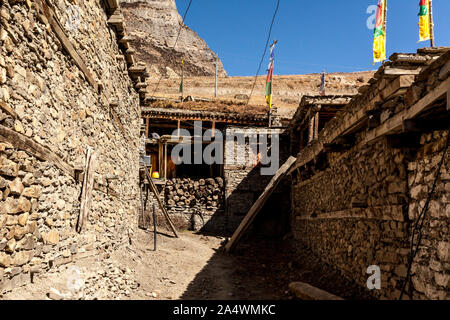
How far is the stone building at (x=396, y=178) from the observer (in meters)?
3.53

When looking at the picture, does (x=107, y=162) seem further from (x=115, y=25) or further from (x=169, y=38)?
(x=169, y=38)

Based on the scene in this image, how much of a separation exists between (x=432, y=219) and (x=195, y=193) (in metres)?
13.6

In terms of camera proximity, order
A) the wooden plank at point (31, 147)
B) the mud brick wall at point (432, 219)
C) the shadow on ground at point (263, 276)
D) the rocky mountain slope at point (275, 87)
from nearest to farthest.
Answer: the wooden plank at point (31, 147) < the mud brick wall at point (432, 219) < the shadow on ground at point (263, 276) < the rocky mountain slope at point (275, 87)

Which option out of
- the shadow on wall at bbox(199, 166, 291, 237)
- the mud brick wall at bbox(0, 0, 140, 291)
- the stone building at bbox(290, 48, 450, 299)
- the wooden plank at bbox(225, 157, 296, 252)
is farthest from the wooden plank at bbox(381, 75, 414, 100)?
the shadow on wall at bbox(199, 166, 291, 237)

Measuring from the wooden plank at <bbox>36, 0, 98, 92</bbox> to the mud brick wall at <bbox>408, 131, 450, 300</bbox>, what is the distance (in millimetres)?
4583

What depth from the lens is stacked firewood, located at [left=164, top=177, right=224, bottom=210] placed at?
16.7 m

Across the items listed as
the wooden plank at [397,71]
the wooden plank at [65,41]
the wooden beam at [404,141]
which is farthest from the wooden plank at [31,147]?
the wooden plank at [397,71]

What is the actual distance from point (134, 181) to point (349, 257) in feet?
21.3

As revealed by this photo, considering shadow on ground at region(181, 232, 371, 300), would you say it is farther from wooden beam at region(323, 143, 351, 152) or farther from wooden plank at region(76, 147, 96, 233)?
wooden plank at region(76, 147, 96, 233)

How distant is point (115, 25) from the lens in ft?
24.3

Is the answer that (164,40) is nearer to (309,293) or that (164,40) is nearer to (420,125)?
(309,293)

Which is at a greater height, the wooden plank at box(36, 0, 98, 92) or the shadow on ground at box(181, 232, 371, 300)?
the wooden plank at box(36, 0, 98, 92)

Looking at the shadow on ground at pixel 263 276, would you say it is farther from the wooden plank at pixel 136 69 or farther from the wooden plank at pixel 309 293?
the wooden plank at pixel 136 69

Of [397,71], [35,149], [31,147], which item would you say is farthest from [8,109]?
[397,71]
